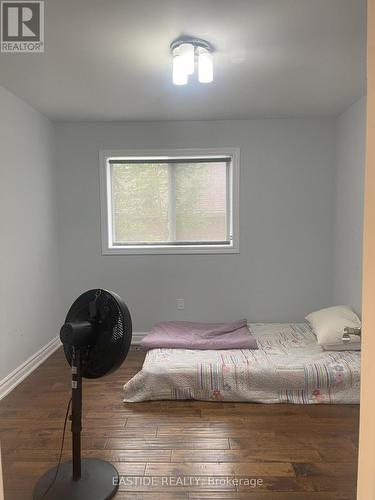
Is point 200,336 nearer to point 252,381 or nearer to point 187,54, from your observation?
point 252,381

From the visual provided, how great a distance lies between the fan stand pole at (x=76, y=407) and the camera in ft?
5.72

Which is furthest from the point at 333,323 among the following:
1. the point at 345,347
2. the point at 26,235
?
the point at 26,235

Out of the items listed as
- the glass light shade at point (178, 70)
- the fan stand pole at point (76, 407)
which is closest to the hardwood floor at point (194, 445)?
the fan stand pole at point (76, 407)

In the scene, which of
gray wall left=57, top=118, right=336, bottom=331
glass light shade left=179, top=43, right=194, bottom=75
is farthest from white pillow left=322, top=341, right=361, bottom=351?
glass light shade left=179, top=43, right=194, bottom=75

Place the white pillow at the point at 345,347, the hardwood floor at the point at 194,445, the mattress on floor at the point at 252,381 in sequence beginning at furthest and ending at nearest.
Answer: the white pillow at the point at 345,347 < the mattress on floor at the point at 252,381 < the hardwood floor at the point at 194,445

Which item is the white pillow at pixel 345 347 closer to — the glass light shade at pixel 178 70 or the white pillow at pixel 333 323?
the white pillow at pixel 333 323

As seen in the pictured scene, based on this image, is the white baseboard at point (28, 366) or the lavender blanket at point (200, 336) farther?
the lavender blanket at point (200, 336)

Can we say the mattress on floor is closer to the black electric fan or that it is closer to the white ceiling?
the black electric fan

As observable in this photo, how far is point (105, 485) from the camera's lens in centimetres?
179

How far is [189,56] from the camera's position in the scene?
220 cm

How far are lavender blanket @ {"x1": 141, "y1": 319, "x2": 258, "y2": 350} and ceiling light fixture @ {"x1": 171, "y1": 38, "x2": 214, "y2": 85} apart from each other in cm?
215

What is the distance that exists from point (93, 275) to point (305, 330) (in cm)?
238

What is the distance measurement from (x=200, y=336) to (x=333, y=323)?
1.22m

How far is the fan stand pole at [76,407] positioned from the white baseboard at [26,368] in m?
1.33
